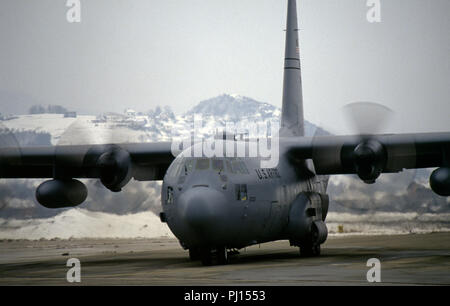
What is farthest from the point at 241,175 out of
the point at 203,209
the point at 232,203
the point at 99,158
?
the point at 99,158

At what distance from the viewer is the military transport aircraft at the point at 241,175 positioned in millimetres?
18844

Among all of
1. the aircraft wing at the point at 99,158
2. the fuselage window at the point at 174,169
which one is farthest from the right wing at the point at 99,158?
the fuselage window at the point at 174,169

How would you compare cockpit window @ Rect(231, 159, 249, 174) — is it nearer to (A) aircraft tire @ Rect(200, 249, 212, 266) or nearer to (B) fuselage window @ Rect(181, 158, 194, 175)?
(B) fuselage window @ Rect(181, 158, 194, 175)

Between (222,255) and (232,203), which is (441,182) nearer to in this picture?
(232,203)

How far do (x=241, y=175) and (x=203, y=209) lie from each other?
2.18m

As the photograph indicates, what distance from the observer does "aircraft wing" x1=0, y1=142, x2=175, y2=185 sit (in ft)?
80.0

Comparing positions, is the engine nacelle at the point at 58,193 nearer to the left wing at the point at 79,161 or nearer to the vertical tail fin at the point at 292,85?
the left wing at the point at 79,161

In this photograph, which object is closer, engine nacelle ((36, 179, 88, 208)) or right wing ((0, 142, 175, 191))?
right wing ((0, 142, 175, 191))

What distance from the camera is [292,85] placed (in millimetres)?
29531

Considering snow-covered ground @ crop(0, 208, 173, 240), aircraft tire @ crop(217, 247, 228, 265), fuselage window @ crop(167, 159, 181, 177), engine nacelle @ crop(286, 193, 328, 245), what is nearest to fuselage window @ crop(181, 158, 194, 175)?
fuselage window @ crop(167, 159, 181, 177)

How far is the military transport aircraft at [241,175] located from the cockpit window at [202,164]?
3 centimetres

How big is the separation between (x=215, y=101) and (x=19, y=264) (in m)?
149
